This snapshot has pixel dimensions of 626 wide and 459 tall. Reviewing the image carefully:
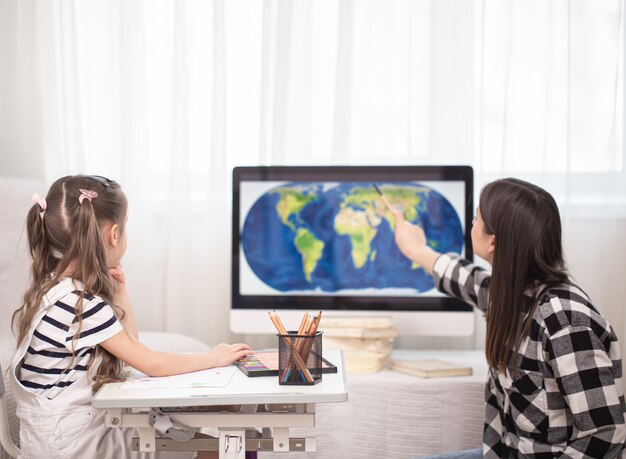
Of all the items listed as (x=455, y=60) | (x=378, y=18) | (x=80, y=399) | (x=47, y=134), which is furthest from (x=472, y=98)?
(x=80, y=399)

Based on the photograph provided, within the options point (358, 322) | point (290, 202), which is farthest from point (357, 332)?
point (290, 202)

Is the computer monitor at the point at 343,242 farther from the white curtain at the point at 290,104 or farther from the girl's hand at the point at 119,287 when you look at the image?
the girl's hand at the point at 119,287

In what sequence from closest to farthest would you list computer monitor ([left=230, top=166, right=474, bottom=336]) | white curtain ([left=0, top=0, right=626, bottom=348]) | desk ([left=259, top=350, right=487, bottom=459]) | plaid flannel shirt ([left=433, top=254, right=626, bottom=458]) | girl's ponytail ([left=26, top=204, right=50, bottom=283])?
1. plaid flannel shirt ([left=433, top=254, right=626, bottom=458])
2. girl's ponytail ([left=26, top=204, right=50, bottom=283])
3. desk ([left=259, top=350, right=487, bottom=459])
4. computer monitor ([left=230, top=166, right=474, bottom=336])
5. white curtain ([left=0, top=0, right=626, bottom=348])

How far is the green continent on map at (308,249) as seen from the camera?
227 cm

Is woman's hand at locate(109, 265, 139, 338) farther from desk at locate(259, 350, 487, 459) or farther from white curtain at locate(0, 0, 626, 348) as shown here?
white curtain at locate(0, 0, 626, 348)

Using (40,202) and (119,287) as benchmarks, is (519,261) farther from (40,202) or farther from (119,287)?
(40,202)

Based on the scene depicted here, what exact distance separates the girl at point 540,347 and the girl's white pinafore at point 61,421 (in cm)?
82

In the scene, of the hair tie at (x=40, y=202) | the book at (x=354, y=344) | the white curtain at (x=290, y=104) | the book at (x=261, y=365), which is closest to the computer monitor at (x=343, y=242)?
the book at (x=354, y=344)

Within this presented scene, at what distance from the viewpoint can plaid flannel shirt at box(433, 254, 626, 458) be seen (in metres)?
1.47

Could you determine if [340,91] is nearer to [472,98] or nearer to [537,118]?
[472,98]

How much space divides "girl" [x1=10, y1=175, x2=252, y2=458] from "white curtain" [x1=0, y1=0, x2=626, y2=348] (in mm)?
1135

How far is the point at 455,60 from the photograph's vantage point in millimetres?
2631

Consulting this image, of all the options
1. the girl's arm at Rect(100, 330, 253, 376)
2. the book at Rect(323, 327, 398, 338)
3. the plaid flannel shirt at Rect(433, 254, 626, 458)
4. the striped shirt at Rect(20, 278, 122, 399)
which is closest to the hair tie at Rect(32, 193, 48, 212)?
the striped shirt at Rect(20, 278, 122, 399)

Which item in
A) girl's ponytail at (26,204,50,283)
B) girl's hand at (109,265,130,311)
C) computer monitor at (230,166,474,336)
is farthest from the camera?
computer monitor at (230,166,474,336)
